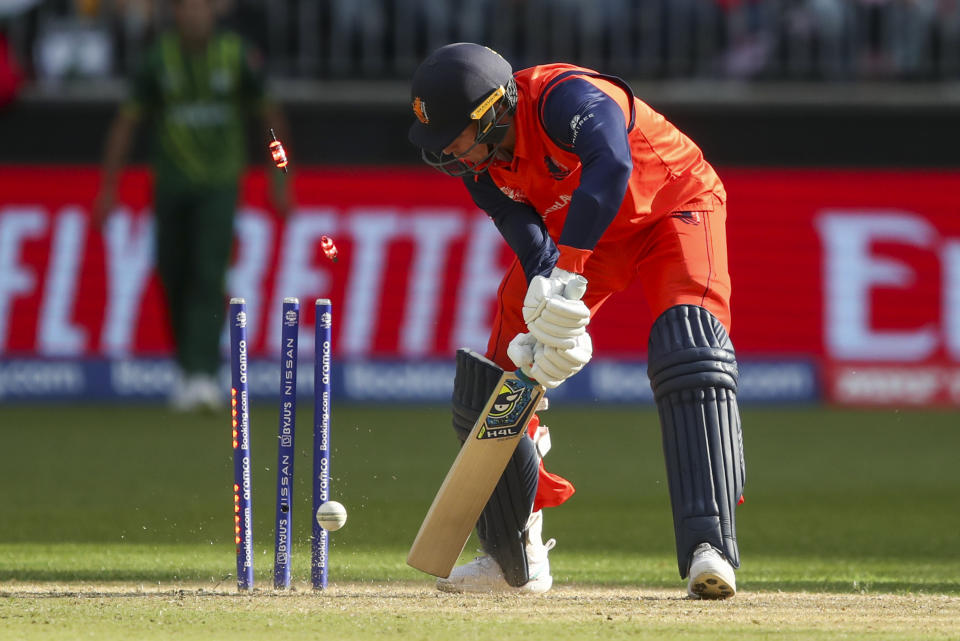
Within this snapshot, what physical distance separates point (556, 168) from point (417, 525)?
207 cm

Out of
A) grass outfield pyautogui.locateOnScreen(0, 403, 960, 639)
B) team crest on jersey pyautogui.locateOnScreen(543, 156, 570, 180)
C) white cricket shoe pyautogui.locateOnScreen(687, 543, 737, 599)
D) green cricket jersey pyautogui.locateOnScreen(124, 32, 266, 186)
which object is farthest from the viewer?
green cricket jersey pyautogui.locateOnScreen(124, 32, 266, 186)

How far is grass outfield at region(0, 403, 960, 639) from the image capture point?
389 cm

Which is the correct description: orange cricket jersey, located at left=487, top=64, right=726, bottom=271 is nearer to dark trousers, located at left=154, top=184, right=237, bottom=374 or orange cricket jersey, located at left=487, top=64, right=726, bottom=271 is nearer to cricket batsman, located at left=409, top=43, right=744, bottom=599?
cricket batsman, located at left=409, top=43, right=744, bottom=599

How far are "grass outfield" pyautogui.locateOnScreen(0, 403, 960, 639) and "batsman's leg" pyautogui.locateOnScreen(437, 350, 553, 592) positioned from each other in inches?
5.5

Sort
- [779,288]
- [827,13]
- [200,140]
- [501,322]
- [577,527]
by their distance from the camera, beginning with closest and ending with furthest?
1. [501,322]
2. [577,527]
3. [200,140]
4. [779,288]
5. [827,13]

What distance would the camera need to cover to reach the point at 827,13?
11.9 meters

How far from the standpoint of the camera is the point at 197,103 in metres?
9.59

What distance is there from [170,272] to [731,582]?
6.23 m

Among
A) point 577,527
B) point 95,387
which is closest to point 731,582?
point 577,527

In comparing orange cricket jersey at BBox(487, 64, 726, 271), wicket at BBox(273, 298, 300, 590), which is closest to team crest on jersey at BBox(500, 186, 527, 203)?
orange cricket jersey at BBox(487, 64, 726, 271)

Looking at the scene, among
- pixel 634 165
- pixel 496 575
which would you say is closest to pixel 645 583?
pixel 496 575

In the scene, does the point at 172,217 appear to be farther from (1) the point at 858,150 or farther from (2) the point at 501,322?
(2) the point at 501,322

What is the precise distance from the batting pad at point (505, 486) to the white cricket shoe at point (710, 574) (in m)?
0.62

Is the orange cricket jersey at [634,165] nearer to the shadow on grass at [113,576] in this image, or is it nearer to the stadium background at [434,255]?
the shadow on grass at [113,576]
